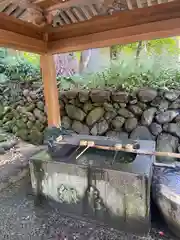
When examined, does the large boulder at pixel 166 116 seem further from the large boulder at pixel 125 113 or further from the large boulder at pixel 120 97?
the large boulder at pixel 120 97

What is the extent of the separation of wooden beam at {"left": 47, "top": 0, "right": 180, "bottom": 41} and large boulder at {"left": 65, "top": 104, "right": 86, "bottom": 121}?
1.37 m

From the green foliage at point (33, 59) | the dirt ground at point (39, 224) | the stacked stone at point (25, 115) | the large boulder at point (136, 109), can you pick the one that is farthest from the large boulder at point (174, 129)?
the green foliage at point (33, 59)

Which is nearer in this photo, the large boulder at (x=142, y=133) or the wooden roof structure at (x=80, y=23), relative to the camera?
the wooden roof structure at (x=80, y=23)

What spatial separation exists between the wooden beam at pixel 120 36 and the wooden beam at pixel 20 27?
25 centimetres

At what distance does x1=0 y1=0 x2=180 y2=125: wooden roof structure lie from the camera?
238cm

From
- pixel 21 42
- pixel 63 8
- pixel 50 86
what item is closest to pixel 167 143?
pixel 50 86

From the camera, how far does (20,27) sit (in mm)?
2705

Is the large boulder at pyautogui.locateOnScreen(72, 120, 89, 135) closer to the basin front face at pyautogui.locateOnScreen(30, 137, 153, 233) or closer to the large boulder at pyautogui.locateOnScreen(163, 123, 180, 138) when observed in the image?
the large boulder at pyautogui.locateOnScreen(163, 123, 180, 138)

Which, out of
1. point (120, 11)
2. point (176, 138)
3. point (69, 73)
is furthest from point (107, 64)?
point (176, 138)

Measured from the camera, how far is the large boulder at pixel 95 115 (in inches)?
151

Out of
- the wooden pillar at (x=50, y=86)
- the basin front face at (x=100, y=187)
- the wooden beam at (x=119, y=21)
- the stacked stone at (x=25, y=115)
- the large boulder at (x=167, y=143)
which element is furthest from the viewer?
the stacked stone at (x=25, y=115)

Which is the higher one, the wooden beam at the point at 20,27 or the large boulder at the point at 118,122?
the wooden beam at the point at 20,27

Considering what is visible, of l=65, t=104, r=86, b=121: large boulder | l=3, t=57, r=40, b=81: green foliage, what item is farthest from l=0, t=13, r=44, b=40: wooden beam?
l=3, t=57, r=40, b=81: green foliage

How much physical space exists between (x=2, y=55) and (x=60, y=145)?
4.45m
